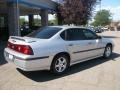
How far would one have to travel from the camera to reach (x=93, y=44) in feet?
26.1

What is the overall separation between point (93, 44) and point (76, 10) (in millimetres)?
16908

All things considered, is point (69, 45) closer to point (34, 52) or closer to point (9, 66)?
point (34, 52)

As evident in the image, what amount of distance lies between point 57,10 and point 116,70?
1882cm

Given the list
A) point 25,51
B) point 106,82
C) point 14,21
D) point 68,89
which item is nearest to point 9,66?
point 25,51

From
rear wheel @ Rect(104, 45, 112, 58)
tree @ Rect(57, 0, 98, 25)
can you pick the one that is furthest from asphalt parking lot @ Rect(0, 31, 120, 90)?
tree @ Rect(57, 0, 98, 25)

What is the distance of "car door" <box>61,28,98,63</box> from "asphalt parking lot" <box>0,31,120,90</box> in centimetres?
47

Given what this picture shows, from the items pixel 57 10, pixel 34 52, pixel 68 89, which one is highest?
pixel 57 10

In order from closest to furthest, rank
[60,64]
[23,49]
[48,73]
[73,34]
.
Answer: [23,49], [60,64], [48,73], [73,34]

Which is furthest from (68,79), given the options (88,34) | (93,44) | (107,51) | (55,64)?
(107,51)

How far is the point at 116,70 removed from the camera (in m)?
7.21

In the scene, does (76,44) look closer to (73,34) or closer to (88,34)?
(73,34)

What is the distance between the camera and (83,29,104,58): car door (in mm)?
7788

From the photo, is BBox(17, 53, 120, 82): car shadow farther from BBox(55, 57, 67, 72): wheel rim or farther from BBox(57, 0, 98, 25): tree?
BBox(57, 0, 98, 25): tree

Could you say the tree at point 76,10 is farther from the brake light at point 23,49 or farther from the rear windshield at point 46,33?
the brake light at point 23,49
